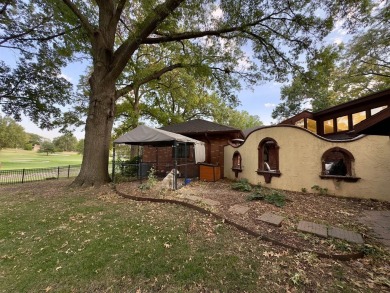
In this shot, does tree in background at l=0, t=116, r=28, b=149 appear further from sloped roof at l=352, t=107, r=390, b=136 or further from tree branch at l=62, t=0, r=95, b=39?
sloped roof at l=352, t=107, r=390, b=136

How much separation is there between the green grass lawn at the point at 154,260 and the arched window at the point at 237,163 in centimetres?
619

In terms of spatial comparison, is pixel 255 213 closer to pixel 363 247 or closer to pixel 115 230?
pixel 363 247

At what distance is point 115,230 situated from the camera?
3.81 meters

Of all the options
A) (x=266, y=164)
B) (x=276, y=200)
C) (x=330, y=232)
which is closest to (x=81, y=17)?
(x=276, y=200)

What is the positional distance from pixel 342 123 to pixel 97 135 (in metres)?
14.3

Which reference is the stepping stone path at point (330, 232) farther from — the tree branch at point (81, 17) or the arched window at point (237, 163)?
the tree branch at point (81, 17)

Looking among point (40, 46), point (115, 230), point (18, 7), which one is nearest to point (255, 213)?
point (115, 230)

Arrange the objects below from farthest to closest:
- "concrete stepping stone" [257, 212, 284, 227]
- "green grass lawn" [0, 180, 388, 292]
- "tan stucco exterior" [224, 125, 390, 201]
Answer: "tan stucco exterior" [224, 125, 390, 201] → "concrete stepping stone" [257, 212, 284, 227] → "green grass lawn" [0, 180, 388, 292]

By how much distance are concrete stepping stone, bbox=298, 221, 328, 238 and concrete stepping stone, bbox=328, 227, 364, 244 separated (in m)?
0.11

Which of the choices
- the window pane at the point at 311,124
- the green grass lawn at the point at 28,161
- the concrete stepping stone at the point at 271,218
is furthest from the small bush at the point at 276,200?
the green grass lawn at the point at 28,161

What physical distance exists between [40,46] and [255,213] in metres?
14.4

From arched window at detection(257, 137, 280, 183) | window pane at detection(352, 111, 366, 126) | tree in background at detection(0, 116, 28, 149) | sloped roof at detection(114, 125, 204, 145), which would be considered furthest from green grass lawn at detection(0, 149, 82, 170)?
window pane at detection(352, 111, 366, 126)

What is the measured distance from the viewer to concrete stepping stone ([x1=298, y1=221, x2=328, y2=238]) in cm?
369

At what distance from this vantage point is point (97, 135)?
307 inches
